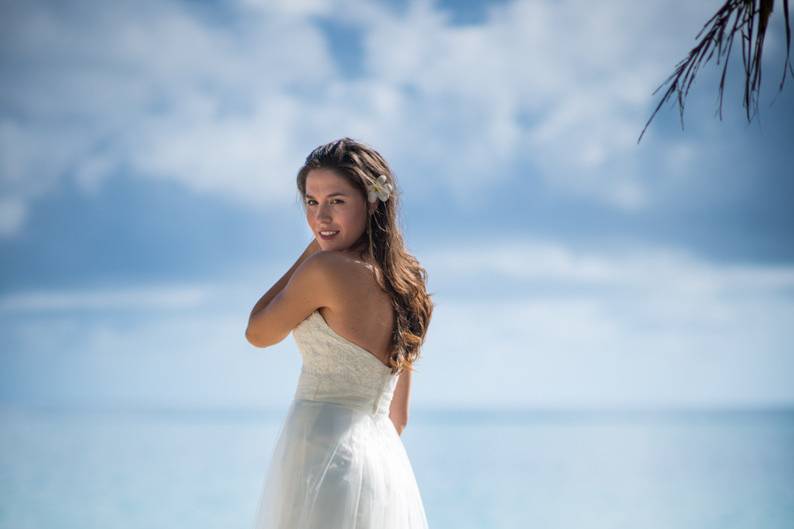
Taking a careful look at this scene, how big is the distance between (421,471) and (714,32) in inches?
444

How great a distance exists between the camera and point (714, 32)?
1752 millimetres

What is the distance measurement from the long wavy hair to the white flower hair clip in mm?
11

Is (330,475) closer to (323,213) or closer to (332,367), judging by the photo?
(332,367)

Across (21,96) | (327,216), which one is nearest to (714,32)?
(327,216)

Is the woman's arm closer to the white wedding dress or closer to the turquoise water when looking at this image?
the white wedding dress

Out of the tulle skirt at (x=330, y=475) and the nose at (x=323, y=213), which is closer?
the tulle skirt at (x=330, y=475)

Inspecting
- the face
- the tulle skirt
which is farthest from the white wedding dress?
the face

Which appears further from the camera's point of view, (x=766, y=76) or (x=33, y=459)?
(x=766, y=76)

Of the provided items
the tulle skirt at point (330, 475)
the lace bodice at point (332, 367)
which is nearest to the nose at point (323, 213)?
the lace bodice at point (332, 367)

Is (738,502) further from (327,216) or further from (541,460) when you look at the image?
(327,216)

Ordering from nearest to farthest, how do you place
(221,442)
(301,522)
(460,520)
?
(301,522) → (460,520) → (221,442)

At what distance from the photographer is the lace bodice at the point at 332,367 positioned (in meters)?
1.96

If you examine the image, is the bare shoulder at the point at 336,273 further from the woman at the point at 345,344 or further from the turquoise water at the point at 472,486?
the turquoise water at the point at 472,486

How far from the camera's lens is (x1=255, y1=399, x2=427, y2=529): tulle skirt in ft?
6.14
